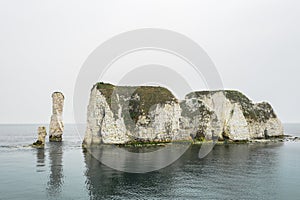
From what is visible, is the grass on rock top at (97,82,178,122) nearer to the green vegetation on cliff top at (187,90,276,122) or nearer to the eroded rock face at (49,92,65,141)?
the green vegetation on cliff top at (187,90,276,122)

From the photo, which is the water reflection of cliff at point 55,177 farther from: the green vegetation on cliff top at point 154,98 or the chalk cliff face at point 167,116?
the green vegetation on cliff top at point 154,98

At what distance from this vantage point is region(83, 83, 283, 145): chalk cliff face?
104 metres

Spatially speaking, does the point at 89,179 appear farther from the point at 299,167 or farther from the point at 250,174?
the point at 299,167

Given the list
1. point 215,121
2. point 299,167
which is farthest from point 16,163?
point 215,121

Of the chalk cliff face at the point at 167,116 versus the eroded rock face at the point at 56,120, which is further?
the eroded rock face at the point at 56,120

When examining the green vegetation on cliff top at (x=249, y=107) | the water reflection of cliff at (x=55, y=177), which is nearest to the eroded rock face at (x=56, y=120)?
the water reflection of cliff at (x=55, y=177)

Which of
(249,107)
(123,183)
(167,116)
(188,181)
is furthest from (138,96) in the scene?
(123,183)

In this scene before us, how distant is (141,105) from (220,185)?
73.3m

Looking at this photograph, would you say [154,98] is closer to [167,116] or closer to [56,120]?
[167,116]

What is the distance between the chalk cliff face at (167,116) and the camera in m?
104

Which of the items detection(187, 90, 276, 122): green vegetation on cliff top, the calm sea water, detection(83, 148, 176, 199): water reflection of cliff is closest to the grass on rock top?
detection(187, 90, 276, 122): green vegetation on cliff top

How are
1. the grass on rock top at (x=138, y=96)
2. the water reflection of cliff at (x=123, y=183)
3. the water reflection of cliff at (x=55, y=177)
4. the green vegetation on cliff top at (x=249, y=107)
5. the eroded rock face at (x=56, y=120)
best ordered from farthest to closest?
the eroded rock face at (x=56, y=120) → the green vegetation on cliff top at (x=249, y=107) → the grass on rock top at (x=138, y=96) → the water reflection of cliff at (x=55, y=177) → the water reflection of cliff at (x=123, y=183)

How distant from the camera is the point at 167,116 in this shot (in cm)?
11350

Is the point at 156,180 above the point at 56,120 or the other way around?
the other way around
